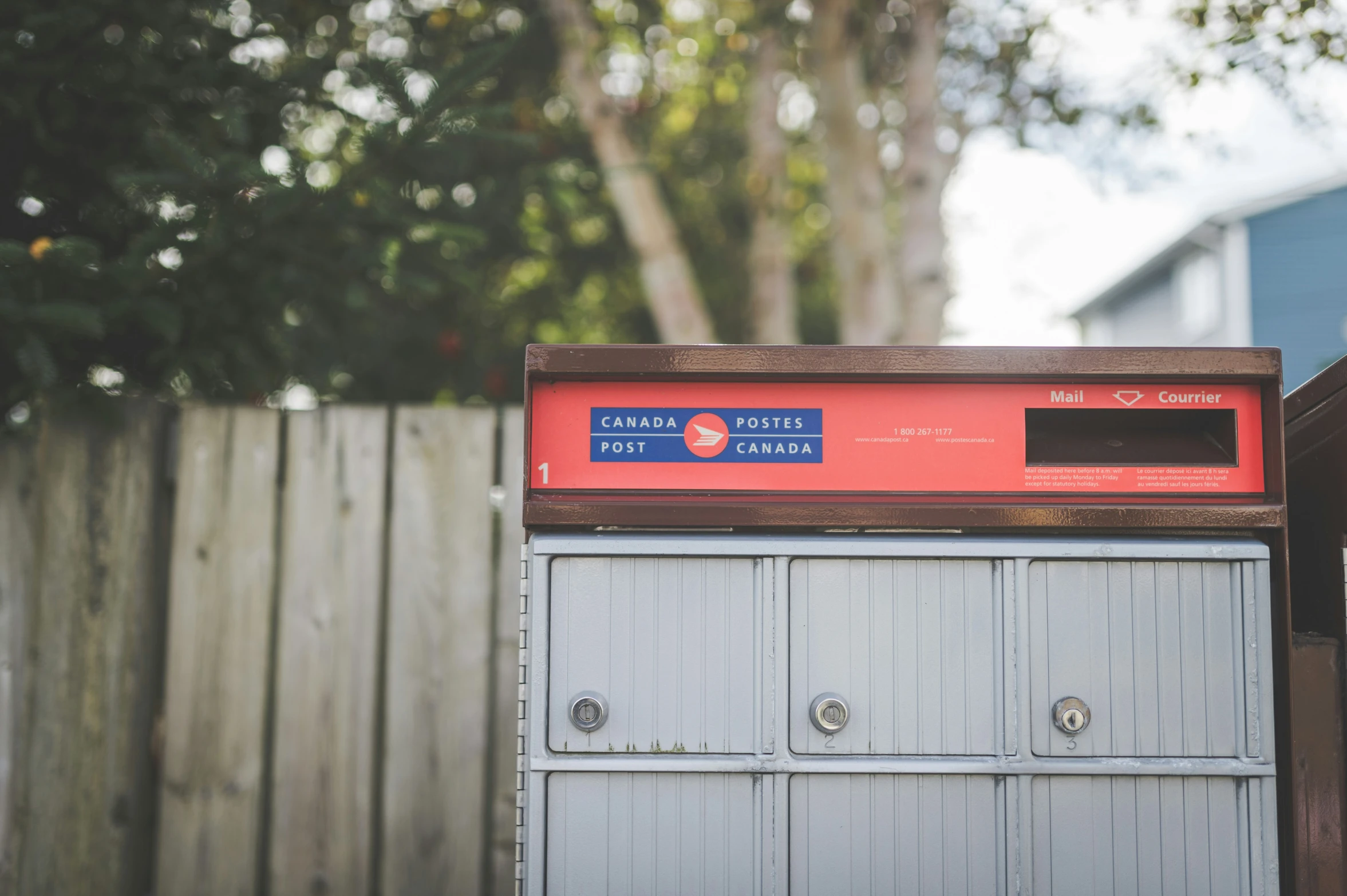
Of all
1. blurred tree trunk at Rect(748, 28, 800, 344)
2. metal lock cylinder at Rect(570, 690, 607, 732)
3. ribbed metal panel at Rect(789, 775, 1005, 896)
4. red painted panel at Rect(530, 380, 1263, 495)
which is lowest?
ribbed metal panel at Rect(789, 775, 1005, 896)

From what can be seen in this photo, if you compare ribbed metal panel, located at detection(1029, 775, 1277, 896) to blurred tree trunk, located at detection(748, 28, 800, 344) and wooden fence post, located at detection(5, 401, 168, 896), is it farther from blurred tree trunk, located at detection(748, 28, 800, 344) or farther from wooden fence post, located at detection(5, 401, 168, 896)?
blurred tree trunk, located at detection(748, 28, 800, 344)

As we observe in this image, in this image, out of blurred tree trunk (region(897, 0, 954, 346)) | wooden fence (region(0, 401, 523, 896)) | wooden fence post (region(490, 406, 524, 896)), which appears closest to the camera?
wooden fence (region(0, 401, 523, 896))

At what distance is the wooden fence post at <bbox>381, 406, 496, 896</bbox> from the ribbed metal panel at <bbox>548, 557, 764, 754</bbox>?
3.97 ft

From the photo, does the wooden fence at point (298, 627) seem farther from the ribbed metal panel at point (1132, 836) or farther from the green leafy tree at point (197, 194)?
the ribbed metal panel at point (1132, 836)

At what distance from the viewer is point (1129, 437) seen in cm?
185

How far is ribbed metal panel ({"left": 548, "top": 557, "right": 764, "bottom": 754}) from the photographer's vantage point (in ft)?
5.71

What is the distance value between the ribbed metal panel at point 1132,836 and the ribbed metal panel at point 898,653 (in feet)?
0.65

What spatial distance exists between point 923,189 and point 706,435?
2.96m

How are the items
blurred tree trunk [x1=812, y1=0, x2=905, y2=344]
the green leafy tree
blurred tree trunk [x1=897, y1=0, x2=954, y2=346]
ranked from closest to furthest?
the green leafy tree, blurred tree trunk [x1=897, y1=0, x2=954, y2=346], blurred tree trunk [x1=812, y1=0, x2=905, y2=344]

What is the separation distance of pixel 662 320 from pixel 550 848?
346cm

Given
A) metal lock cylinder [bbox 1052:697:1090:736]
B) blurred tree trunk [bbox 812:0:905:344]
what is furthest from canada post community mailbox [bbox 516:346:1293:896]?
blurred tree trunk [bbox 812:0:905:344]

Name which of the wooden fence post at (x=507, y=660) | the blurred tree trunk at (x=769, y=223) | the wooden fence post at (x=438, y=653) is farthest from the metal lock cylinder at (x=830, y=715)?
the blurred tree trunk at (x=769, y=223)

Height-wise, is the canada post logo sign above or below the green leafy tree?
below

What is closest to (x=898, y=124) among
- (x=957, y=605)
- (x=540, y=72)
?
(x=540, y=72)
